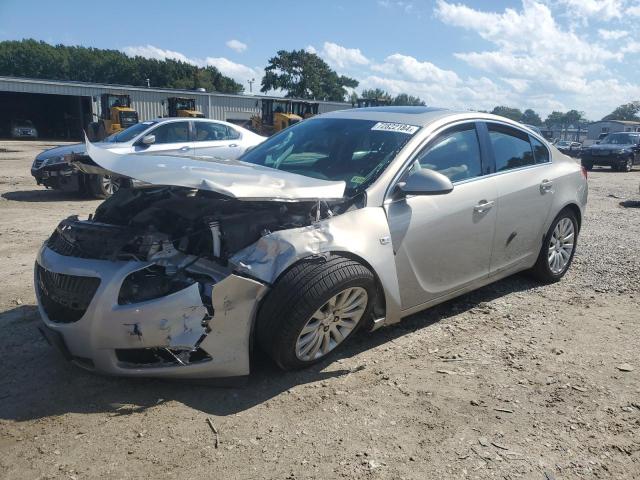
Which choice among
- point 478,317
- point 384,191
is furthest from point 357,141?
point 478,317

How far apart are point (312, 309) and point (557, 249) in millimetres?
3259

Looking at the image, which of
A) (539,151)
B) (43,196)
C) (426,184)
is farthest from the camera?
(43,196)

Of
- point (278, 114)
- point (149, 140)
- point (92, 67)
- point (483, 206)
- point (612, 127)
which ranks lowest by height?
point (483, 206)

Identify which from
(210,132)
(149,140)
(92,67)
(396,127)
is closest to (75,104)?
(210,132)

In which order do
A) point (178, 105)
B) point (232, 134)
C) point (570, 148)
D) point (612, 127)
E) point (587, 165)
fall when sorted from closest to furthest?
1. point (232, 134)
2. point (587, 165)
3. point (178, 105)
4. point (570, 148)
5. point (612, 127)

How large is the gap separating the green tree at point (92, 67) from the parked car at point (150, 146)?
83.1 meters

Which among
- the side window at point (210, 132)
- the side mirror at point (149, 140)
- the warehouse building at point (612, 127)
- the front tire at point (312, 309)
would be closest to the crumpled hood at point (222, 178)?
the front tire at point (312, 309)

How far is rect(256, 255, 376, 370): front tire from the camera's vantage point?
115 inches

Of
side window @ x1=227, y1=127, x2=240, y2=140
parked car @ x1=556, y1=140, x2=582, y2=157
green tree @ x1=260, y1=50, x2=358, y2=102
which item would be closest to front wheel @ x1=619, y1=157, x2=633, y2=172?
parked car @ x1=556, y1=140, x2=582, y2=157

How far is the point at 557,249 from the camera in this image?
5.14m

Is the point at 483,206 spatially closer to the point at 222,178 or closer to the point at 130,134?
the point at 222,178

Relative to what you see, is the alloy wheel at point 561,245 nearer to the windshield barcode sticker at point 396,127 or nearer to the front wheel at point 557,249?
the front wheel at point 557,249

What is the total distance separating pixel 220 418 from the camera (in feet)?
9.20

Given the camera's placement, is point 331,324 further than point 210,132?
No
